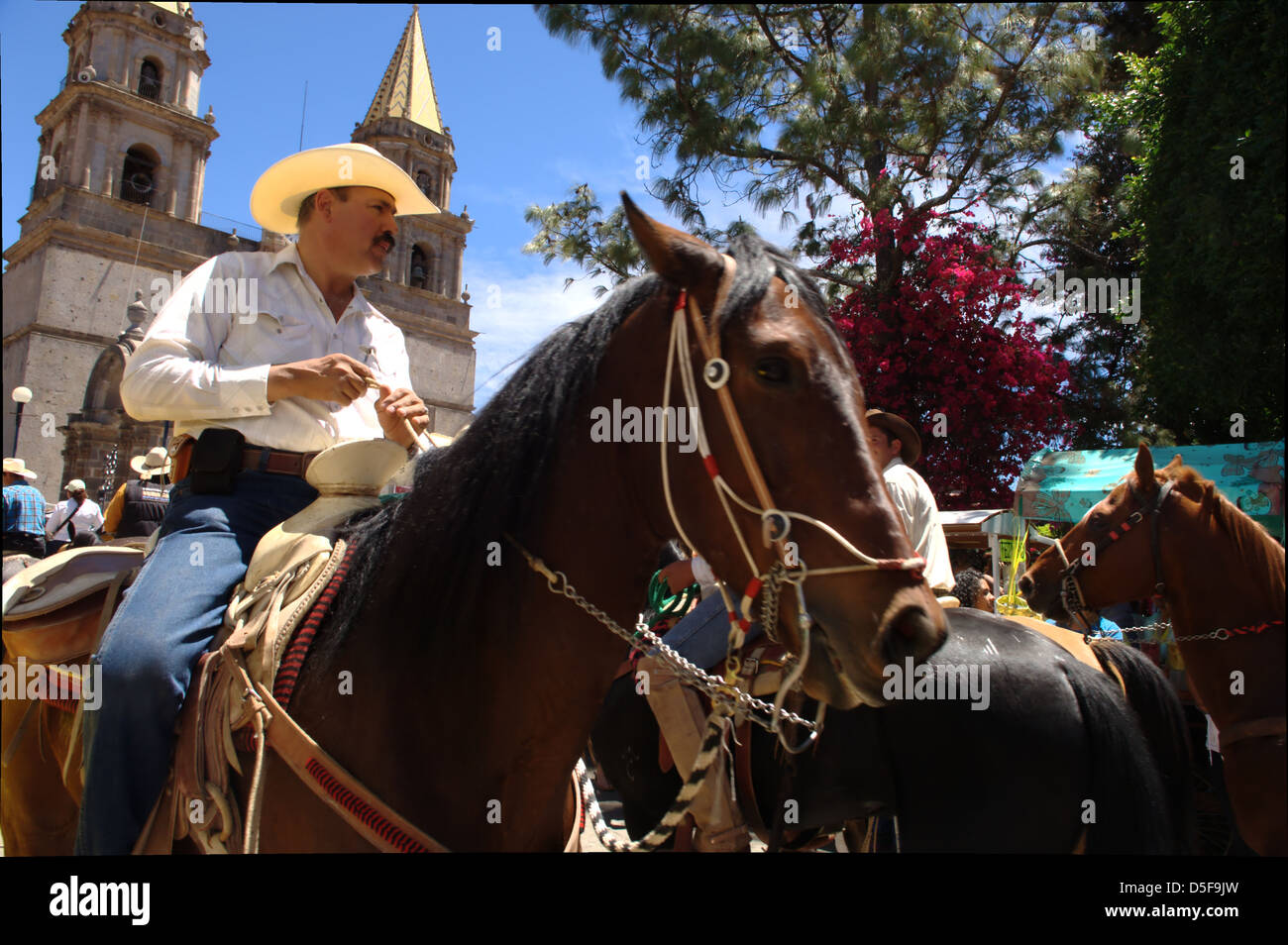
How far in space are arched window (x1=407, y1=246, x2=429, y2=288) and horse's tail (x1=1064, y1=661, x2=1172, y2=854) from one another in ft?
127

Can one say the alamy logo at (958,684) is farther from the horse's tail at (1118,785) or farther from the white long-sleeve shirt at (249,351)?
the white long-sleeve shirt at (249,351)

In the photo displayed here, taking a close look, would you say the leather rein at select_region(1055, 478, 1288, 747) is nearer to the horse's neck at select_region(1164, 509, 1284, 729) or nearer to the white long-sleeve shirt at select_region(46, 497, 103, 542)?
the horse's neck at select_region(1164, 509, 1284, 729)

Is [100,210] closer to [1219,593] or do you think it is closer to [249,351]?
[249,351]

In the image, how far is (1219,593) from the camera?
3467 mm

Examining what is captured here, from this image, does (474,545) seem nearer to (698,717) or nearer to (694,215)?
(698,717)

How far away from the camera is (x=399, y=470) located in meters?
2.13

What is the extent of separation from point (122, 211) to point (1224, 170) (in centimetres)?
3663

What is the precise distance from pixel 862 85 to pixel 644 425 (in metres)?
6.52

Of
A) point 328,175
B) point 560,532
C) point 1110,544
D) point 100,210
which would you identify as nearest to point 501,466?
point 560,532

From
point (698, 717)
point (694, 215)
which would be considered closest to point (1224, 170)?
point (694, 215)

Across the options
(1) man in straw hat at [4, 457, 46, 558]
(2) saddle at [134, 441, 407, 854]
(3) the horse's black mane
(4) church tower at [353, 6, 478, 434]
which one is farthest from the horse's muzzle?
(4) church tower at [353, 6, 478, 434]

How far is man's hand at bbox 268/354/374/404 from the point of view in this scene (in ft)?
6.84

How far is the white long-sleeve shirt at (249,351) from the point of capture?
6.85ft

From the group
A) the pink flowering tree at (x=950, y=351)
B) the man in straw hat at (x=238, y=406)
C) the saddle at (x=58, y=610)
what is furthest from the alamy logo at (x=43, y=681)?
the pink flowering tree at (x=950, y=351)
